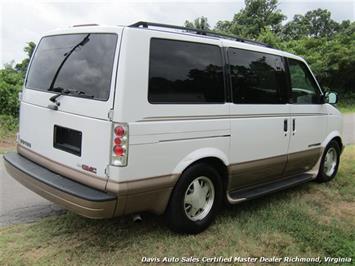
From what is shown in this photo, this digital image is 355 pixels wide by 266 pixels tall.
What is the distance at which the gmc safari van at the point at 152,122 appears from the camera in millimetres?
3357

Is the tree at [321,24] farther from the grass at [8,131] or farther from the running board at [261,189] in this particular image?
the running board at [261,189]

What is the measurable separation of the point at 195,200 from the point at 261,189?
117cm

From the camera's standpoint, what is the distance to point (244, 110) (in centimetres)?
441

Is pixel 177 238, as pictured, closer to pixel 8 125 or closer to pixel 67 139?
pixel 67 139

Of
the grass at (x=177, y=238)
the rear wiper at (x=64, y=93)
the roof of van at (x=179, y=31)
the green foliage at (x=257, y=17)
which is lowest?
the grass at (x=177, y=238)

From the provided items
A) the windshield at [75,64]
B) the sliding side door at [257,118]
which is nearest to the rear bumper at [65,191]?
the windshield at [75,64]

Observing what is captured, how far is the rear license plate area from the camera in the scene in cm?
363

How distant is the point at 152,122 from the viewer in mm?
3473

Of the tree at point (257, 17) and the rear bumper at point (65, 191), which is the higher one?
the tree at point (257, 17)

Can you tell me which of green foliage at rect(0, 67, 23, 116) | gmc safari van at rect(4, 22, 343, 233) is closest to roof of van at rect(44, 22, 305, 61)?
gmc safari van at rect(4, 22, 343, 233)

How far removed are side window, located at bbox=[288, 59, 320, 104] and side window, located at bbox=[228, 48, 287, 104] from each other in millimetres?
248

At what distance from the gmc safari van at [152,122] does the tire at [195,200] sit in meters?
0.01

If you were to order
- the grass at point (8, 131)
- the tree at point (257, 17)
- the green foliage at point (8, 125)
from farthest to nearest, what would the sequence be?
the tree at point (257, 17) < the green foliage at point (8, 125) < the grass at point (8, 131)

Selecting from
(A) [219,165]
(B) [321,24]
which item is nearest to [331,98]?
(A) [219,165]
